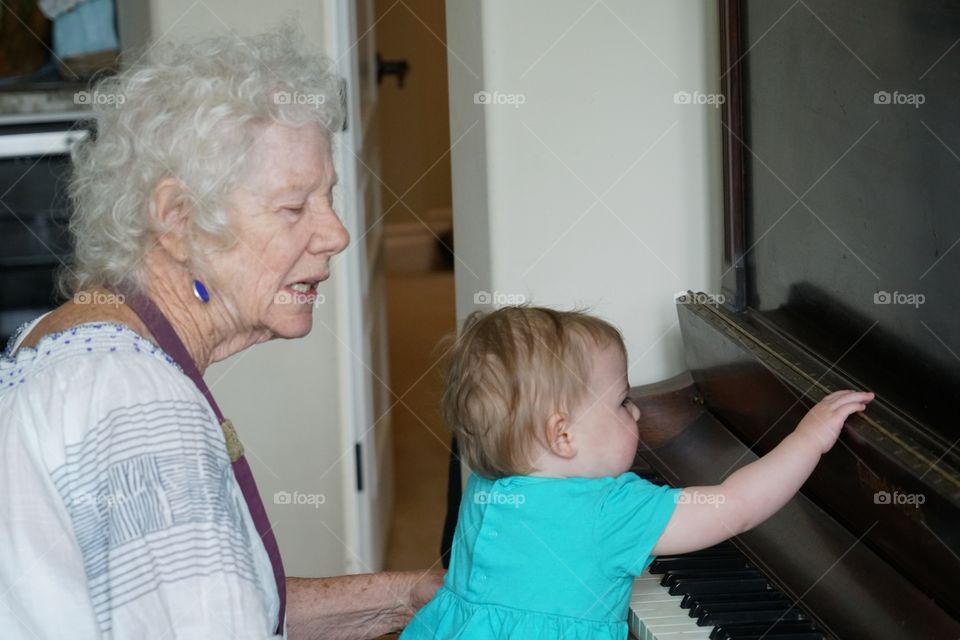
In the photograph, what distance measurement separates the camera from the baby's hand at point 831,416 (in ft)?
4.82

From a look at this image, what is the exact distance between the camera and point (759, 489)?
4.93ft

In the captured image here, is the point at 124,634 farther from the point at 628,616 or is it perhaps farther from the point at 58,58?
the point at 58,58

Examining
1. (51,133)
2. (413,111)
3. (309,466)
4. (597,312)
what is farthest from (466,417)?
(413,111)

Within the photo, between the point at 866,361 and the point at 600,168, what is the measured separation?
781mm

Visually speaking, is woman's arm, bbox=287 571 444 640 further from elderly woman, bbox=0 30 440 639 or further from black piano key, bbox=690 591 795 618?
black piano key, bbox=690 591 795 618

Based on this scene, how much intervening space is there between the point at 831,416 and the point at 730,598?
0.91ft

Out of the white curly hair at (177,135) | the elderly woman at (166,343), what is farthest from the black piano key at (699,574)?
the white curly hair at (177,135)

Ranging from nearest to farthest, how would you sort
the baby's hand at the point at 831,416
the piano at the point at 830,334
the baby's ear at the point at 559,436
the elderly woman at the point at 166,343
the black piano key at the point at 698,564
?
the elderly woman at the point at 166,343 < the piano at the point at 830,334 < the baby's hand at the point at 831,416 < the baby's ear at the point at 559,436 < the black piano key at the point at 698,564

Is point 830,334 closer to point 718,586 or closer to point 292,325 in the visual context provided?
point 718,586

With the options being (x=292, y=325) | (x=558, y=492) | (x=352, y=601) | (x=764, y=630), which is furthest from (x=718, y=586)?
(x=292, y=325)

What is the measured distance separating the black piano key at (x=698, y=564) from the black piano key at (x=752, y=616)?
13 centimetres

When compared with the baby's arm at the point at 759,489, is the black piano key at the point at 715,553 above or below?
below

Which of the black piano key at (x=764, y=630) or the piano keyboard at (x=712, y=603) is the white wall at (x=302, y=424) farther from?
the black piano key at (x=764, y=630)

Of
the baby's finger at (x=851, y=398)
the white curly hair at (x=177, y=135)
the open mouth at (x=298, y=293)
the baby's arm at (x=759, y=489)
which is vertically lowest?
the baby's arm at (x=759, y=489)
